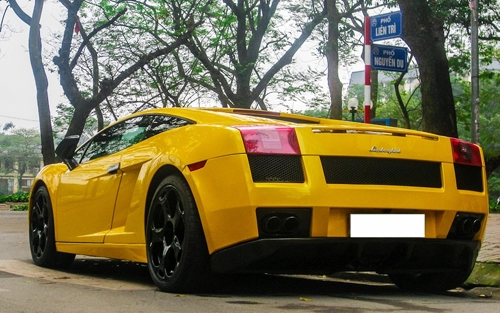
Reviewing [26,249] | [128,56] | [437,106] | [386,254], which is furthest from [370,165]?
[128,56]

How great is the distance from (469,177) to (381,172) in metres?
0.78

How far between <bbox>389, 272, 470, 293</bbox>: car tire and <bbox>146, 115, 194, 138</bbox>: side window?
1.95 metres

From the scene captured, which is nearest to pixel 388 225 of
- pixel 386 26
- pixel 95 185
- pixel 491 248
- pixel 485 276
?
pixel 485 276

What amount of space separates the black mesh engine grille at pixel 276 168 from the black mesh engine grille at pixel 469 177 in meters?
1.16

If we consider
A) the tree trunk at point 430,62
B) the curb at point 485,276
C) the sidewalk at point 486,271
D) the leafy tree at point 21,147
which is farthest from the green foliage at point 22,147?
the curb at point 485,276

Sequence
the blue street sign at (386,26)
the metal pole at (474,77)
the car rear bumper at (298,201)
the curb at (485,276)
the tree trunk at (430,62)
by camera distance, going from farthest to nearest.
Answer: the metal pole at (474,77) < the tree trunk at (430,62) < the blue street sign at (386,26) < the curb at (485,276) < the car rear bumper at (298,201)

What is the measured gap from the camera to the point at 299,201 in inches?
198

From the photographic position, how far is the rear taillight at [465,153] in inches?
223

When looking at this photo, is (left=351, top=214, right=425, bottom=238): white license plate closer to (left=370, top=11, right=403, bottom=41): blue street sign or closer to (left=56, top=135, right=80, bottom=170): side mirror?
(left=56, top=135, right=80, bottom=170): side mirror

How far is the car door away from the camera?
656 cm

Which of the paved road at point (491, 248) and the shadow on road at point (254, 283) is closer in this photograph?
the shadow on road at point (254, 283)

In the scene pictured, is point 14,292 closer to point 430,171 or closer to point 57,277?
point 57,277

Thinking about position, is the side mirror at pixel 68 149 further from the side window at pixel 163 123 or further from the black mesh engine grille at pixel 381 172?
the black mesh engine grille at pixel 381 172

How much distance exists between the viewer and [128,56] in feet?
104
